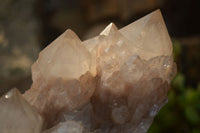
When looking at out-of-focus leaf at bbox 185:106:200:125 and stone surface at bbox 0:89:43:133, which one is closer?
stone surface at bbox 0:89:43:133

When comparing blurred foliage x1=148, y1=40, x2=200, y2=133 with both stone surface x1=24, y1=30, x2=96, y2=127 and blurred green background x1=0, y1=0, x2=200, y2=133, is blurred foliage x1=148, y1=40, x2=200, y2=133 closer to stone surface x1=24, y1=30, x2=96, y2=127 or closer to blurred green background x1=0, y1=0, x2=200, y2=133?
blurred green background x1=0, y1=0, x2=200, y2=133

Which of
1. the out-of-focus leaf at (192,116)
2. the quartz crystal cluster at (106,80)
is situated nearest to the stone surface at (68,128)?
the quartz crystal cluster at (106,80)

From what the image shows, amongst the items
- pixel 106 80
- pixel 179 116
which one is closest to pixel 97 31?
pixel 179 116

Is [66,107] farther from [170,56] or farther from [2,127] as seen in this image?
[170,56]

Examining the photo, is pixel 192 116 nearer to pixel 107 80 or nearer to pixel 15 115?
pixel 107 80

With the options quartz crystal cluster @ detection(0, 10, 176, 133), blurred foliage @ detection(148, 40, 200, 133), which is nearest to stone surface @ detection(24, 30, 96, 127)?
quartz crystal cluster @ detection(0, 10, 176, 133)

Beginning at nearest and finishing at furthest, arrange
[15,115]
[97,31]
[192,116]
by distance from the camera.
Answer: [15,115]
[192,116]
[97,31]

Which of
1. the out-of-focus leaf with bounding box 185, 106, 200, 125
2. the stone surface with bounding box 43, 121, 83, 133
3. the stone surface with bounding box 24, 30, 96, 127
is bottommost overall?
the out-of-focus leaf with bounding box 185, 106, 200, 125
